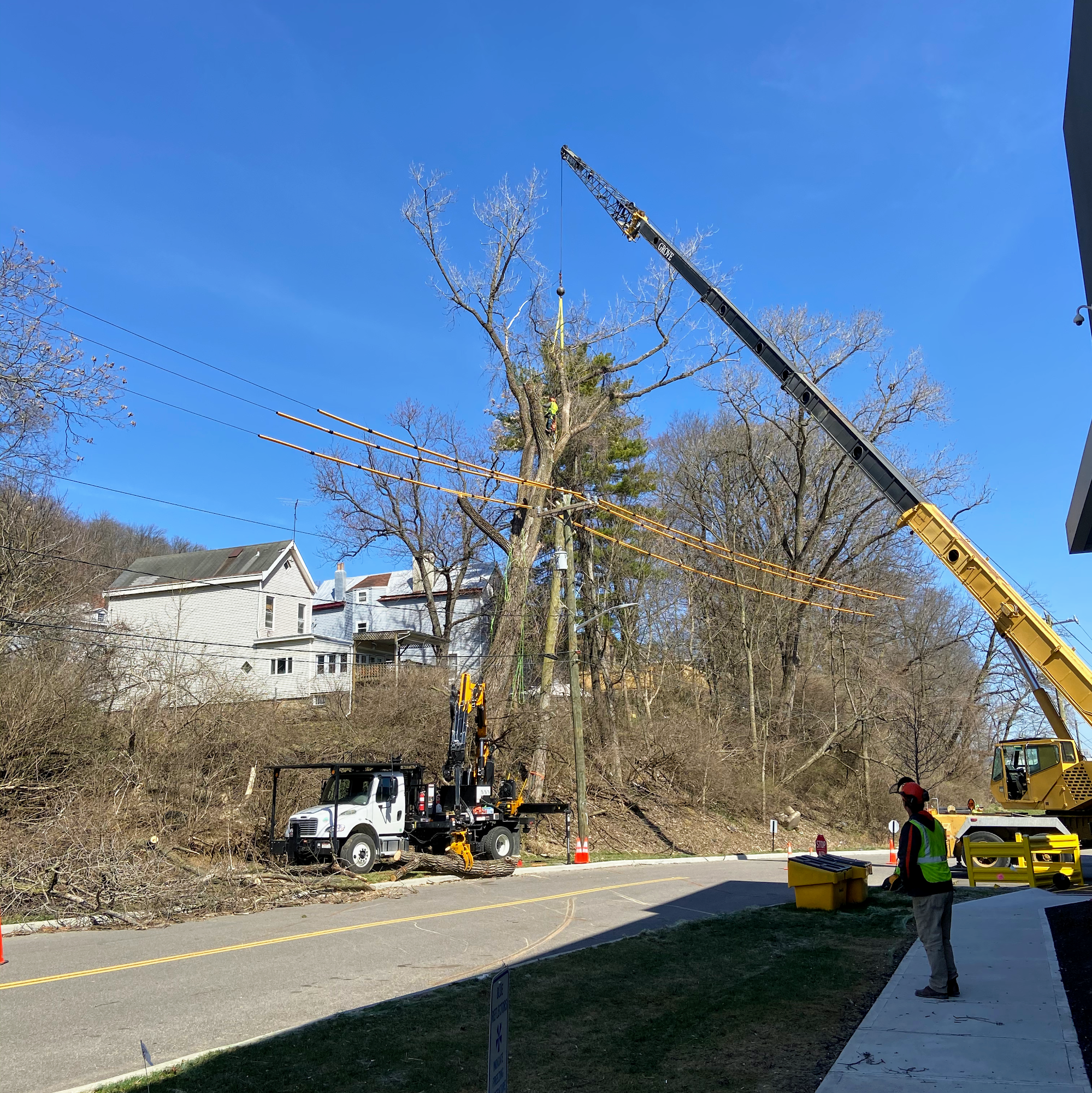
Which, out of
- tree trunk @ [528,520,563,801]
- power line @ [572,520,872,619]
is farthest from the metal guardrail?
tree trunk @ [528,520,563,801]

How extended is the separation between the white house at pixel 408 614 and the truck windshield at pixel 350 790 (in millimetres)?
21722

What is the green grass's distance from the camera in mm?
6379

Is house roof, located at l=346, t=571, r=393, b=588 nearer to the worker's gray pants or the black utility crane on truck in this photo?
the black utility crane on truck

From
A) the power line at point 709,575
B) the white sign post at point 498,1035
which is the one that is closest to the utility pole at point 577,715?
the power line at point 709,575

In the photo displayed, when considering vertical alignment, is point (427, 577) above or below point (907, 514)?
above

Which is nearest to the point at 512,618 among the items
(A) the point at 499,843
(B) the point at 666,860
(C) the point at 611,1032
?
(B) the point at 666,860

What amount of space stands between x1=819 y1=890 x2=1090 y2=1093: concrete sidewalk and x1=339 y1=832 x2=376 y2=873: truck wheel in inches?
489

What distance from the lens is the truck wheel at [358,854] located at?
63.6 ft

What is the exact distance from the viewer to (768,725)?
128ft

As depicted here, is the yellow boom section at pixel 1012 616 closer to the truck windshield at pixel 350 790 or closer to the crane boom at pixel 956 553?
the crane boom at pixel 956 553

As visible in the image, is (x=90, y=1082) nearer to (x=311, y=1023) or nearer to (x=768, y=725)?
(x=311, y=1023)

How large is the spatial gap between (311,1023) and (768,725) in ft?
109

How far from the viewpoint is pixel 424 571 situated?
4647cm

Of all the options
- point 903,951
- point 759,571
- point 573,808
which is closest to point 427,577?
point 759,571
